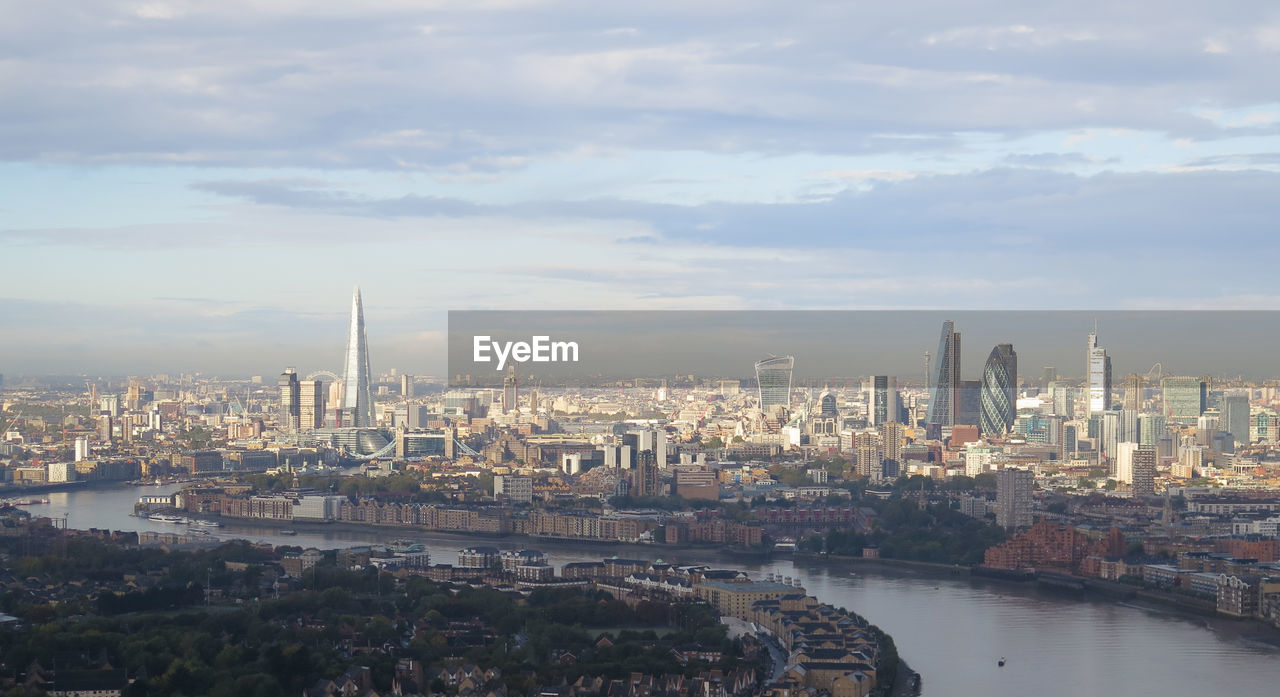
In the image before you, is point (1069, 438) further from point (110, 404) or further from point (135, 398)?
point (135, 398)

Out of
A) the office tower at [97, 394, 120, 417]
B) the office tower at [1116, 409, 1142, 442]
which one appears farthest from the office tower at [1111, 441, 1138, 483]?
the office tower at [97, 394, 120, 417]

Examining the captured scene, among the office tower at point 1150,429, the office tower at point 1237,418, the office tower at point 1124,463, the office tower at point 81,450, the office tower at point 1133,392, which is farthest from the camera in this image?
the office tower at point 1133,392

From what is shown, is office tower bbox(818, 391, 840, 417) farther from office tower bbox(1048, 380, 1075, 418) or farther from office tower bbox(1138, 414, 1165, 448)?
office tower bbox(1138, 414, 1165, 448)

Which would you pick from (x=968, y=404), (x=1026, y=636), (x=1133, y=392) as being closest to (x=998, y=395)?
(x=968, y=404)

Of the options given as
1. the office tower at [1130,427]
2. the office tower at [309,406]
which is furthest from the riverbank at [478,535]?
the office tower at [309,406]

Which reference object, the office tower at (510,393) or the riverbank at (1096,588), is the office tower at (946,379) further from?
the riverbank at (1096,588)

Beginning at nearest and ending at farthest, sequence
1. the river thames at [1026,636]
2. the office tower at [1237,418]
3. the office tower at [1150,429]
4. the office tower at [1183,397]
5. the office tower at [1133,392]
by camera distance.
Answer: the river thames at [1026,636] → the office tower at [1150,429] → the office tower at [1237,418] → the office tower at [1133,392] → the office tower at [1183,397]
